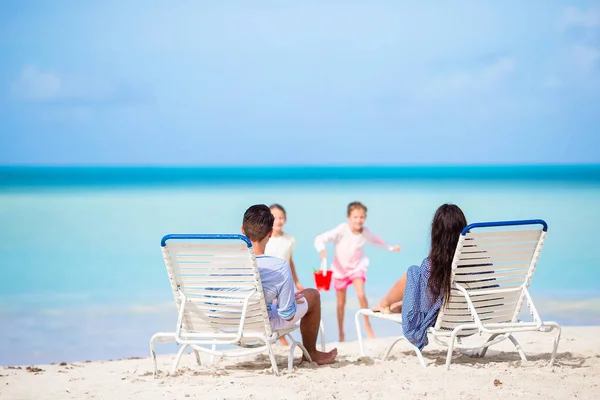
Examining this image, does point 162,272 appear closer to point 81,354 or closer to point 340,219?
point 81,354

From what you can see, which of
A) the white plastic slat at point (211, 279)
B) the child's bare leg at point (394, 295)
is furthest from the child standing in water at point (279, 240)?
the white plastic slat at point (211, 279)

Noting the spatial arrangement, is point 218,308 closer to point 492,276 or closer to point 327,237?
point 492,276

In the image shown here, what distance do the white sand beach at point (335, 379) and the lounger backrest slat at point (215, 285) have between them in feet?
1.10

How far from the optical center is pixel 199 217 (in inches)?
827

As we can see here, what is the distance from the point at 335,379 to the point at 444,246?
107 cm

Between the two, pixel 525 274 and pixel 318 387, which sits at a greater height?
pixel 525 274

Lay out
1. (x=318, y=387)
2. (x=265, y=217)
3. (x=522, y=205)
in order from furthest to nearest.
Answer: (x=522, y=205) < (x=265, y=217) < (x=318, y=387)

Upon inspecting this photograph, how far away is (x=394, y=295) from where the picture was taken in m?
5.71

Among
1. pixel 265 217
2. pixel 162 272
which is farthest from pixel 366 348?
pixel 162 272

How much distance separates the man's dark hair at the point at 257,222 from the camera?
205 inches

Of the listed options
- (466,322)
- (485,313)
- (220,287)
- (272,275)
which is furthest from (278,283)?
(485,313)

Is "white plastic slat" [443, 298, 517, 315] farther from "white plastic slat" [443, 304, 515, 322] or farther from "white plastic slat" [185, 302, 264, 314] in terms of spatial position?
"white plastic slat" [185, 302, 264, 314]

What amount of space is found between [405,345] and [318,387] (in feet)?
6.41

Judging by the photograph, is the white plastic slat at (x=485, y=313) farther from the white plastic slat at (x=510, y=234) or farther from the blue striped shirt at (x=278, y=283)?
the blue striped shirt at (x=278, y=283)
